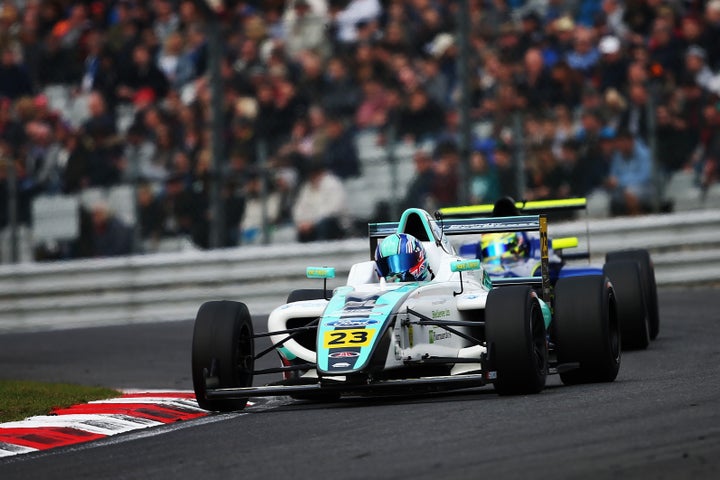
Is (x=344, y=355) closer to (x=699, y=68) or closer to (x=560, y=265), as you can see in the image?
(x=560, y=265)

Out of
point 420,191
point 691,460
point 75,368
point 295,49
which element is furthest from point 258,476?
point 295,49

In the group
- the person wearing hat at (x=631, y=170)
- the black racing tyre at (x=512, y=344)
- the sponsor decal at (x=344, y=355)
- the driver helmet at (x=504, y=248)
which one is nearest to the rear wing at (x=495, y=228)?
the driver helmet at (x=504, y=248)

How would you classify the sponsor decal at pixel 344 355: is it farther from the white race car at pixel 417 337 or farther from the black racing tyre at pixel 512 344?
the black racing tyre at pixel 512 344

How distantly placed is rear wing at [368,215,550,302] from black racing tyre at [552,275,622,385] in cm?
108

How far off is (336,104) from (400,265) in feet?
24.2

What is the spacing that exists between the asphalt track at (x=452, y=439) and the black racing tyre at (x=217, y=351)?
0.73 feet

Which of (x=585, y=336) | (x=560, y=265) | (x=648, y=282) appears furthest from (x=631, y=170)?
(x=585, y=336)

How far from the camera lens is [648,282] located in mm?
13188

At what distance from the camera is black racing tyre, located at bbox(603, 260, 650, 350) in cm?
1228

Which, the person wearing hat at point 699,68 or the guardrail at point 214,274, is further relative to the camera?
the guardrail at point 214,274

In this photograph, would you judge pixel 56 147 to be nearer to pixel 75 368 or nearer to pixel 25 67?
pixel 25 67

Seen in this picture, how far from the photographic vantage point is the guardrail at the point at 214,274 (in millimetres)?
16719

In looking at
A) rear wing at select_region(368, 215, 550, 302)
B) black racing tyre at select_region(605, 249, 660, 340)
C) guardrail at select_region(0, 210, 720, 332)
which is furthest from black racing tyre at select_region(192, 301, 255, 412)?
guardrail at select_region(0, 210, 720, 332)

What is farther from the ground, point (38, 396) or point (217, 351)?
point (217, 351)
